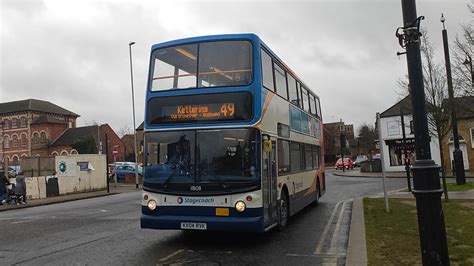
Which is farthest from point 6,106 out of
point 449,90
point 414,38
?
point 414,38

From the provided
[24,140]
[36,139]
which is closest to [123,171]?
[36,139]

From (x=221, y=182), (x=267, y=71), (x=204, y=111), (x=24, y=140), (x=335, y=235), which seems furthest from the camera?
(x=24, y=140)

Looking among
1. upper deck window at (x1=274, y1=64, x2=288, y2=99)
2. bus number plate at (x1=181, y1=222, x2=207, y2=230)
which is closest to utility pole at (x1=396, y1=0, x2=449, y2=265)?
Result: bus number plate at (x1=181, y1=222, x2=207, y2=230)

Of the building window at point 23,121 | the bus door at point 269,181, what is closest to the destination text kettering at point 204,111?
the bus door at point 269,181

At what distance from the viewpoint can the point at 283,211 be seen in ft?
35.3

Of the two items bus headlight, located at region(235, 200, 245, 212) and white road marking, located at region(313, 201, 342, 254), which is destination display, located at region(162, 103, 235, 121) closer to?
bus headlight, located at region(235, 200, 245, 212)

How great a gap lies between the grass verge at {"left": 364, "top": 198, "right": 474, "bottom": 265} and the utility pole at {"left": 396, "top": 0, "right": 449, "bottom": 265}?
5.98 ft

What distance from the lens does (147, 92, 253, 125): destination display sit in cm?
893

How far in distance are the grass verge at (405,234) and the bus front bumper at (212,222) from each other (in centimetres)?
211

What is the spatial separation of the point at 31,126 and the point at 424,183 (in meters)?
90.2

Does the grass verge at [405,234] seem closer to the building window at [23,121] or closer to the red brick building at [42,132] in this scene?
the red brick building at [42,132]

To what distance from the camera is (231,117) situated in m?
8.92

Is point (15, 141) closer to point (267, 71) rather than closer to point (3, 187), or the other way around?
point (3, 187)

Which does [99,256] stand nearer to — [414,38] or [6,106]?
[414,38]
